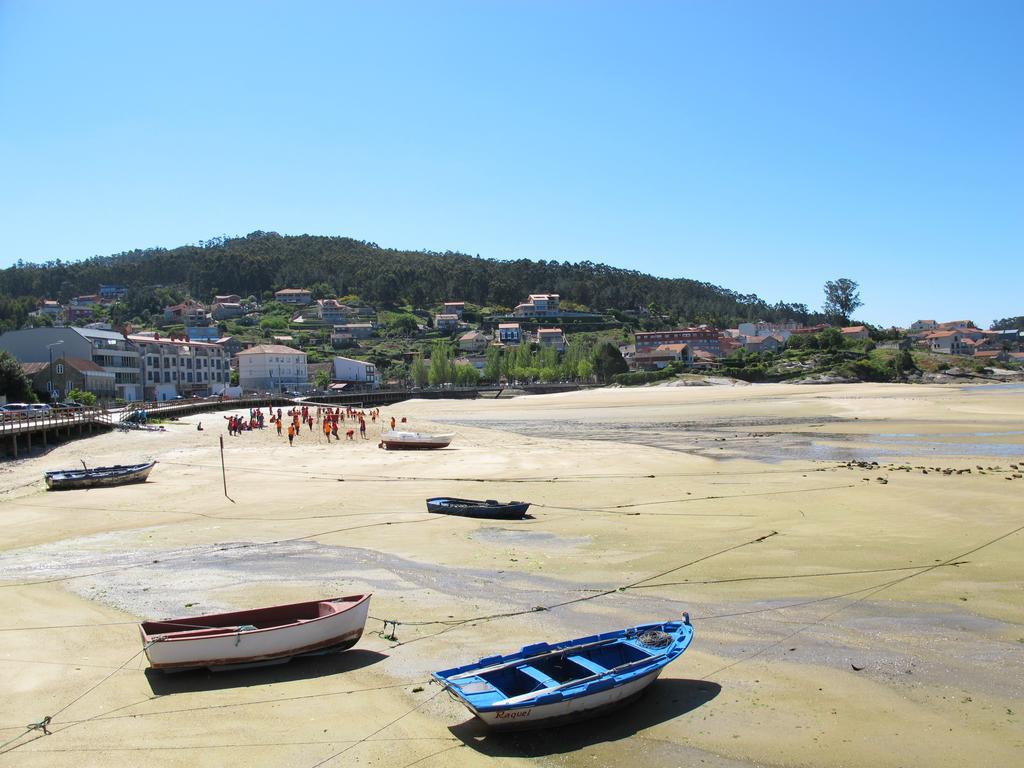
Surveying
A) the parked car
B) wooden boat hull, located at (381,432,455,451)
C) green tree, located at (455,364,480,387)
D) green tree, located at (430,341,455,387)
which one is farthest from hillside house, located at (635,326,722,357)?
the parked car

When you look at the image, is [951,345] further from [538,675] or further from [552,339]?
[538,675]

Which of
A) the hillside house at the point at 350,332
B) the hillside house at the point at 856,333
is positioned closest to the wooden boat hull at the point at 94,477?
the hillside house at the point at 350,332

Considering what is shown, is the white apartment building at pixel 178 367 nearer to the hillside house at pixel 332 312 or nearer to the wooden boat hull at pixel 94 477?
the wooden boat hull at pixel 94 477

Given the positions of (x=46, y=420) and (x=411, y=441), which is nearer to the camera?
(x=411, y=441)

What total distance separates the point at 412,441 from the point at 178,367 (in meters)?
75.2

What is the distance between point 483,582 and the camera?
564 inches

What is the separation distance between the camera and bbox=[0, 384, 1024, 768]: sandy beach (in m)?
8.36

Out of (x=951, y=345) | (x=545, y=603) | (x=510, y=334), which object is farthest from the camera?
(x=951, y=345)

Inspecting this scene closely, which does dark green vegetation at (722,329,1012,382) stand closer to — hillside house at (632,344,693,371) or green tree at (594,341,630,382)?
hillside house at (632,344,693,371)

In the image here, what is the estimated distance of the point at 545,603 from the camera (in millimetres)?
12906

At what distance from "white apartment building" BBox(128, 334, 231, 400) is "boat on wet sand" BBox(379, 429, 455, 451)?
6185 centimetres

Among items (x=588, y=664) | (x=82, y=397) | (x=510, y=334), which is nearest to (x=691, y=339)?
(x=510, y=334)

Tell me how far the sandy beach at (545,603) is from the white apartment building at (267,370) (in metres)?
94.6

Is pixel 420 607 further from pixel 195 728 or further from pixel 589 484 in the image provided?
pixel 589 484
